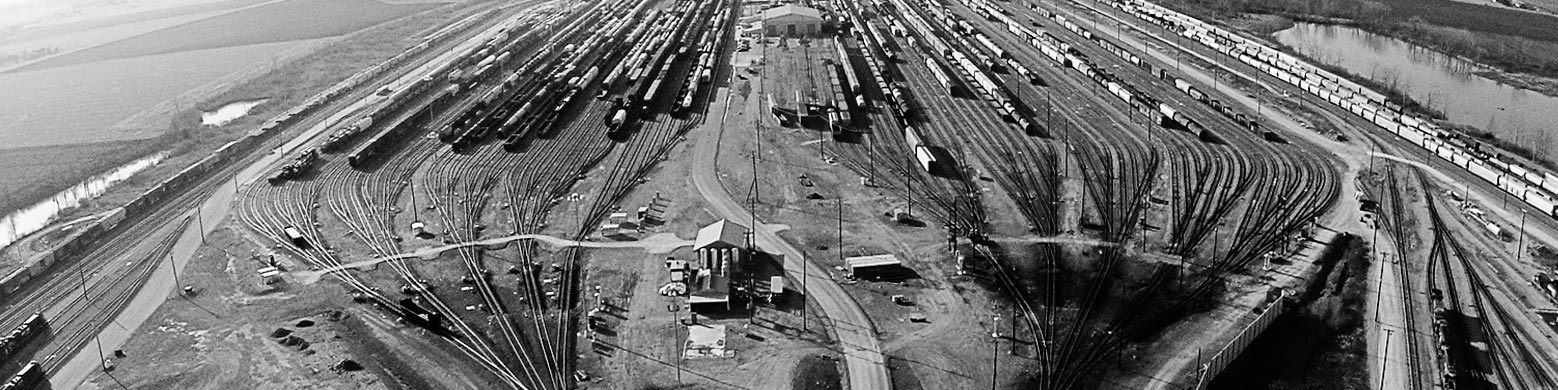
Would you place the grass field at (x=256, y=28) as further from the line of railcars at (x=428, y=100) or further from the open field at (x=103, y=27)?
the line of railcars at (x=428, y=100)

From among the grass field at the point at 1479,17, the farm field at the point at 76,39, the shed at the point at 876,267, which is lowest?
the shed at the point at 876,267

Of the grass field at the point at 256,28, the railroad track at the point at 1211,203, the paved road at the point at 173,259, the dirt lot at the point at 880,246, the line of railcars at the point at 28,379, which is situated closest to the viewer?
the line of railcars at the point at 28,379

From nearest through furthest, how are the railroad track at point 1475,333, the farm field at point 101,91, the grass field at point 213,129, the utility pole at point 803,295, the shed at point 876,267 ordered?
the railroad track at point 1475,333
the utility pole at point 803,295
the shed at point 876,267
the grass field at point 213,129
the farm field at point 101,91

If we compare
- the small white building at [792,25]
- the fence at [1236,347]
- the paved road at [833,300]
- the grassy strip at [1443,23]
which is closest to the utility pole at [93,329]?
the paved road at [833,300]

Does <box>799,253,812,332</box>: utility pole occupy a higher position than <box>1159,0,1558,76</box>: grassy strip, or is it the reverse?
<box>1159,0,1558,76</box>: grassy strip

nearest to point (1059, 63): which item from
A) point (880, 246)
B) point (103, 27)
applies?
point (880, 246)

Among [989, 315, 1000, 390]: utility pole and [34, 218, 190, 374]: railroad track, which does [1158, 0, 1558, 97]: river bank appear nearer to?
[989, 315, 1000, 390]: utility pole

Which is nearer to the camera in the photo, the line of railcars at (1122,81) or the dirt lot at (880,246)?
the dirt lot at (880,246)

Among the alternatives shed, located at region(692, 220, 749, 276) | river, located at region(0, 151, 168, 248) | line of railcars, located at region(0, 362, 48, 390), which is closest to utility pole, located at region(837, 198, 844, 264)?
shed, located at region(692, 220, 749, 276)
